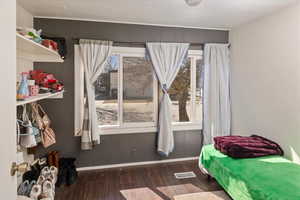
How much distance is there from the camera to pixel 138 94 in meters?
3.39

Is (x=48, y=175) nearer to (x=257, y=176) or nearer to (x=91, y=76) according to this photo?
(x=91, y=76)

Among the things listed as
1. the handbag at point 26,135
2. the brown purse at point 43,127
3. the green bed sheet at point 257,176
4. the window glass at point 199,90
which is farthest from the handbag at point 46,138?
the window glass at point 199,90

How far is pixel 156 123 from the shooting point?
342cm

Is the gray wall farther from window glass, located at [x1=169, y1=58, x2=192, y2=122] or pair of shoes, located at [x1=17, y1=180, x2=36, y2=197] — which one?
pair of shoes, located at [x1=17, y1=180, x2=36, y2=197]

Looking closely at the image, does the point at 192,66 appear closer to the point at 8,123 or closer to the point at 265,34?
the point at 265,34

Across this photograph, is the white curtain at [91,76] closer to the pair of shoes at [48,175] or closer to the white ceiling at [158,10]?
the white ceiling at [158,10]

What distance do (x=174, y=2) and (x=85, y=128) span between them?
6.99 feet

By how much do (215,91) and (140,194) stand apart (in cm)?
208

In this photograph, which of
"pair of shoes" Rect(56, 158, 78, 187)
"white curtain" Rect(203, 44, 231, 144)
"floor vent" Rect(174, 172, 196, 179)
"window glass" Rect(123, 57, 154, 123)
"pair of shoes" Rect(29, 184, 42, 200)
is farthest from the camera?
"white curtain" Rect(203, 44, 231, 144)

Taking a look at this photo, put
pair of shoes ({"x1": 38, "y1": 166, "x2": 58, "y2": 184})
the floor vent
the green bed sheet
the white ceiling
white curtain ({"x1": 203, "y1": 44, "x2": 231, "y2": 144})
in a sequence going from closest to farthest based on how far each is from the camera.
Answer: the green bed sheet < pair of shoes ({"x1": 38, "y1": 166, "x2": 58, "y2": 184}) < the white ceiling < the floor vent < white curtain ({"x1": 203, "y1": 44, "x2": 231, "y2": 144})

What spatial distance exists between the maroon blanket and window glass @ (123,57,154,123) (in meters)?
1.27

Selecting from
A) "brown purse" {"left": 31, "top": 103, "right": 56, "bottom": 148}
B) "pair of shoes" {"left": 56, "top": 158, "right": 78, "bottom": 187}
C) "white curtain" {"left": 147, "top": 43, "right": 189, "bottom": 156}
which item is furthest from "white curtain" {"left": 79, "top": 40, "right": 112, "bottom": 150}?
"white curtain" {"left": 147, "top": 43, "right": 189, "bottom": 156}

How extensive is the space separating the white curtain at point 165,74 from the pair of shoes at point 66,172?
1332 millimetres

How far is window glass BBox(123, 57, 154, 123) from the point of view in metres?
3.34
